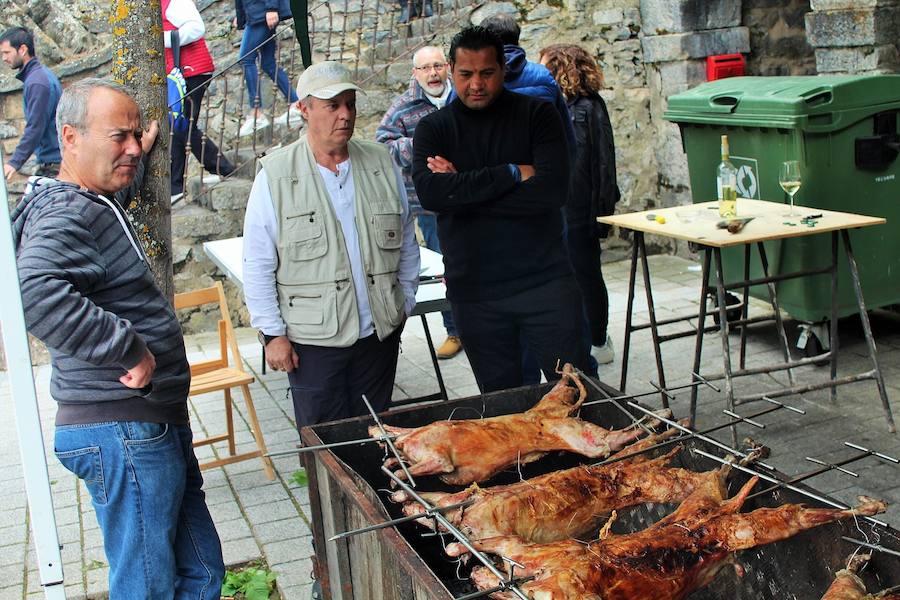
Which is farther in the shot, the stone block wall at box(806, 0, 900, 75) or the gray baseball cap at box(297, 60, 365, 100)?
the stone block wall at box(806, 0, 900, 75)

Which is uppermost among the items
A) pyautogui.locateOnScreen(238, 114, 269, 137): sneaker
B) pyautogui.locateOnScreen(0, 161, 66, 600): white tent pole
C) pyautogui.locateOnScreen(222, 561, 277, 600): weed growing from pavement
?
pyautogui.locateOnScreen(238, 114, 269, 137): sneaker

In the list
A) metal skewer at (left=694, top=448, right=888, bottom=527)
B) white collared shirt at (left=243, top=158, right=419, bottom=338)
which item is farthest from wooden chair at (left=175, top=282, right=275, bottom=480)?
metal skewer at (left=694, top=448, right=888, bottom=527)

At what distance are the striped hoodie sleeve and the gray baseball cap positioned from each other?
116 cm

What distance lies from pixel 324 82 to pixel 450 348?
3.46m

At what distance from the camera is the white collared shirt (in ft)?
12.2

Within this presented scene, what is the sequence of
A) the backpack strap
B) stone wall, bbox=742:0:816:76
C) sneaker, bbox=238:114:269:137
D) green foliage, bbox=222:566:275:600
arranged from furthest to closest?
sneaker, bbox=238:114:269:137, the backpack strap, stone wall, bbox=742:0:816:76, green foliage, bbox=222:566:275:600

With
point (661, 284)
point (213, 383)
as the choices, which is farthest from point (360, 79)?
point (213, 383)

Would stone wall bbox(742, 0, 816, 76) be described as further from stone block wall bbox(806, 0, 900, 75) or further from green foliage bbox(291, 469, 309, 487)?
green foliage bbox(291, 469, 309, 487)

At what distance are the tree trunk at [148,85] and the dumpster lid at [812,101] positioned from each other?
3.60 meters

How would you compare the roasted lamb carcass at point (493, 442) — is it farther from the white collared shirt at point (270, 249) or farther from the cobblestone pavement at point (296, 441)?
the cobblestone pavement at point (296, 441)

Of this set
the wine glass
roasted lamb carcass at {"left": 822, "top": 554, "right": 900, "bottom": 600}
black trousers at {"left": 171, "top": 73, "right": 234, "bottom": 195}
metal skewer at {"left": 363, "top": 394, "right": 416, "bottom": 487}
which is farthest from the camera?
black trousers at {"left": 171, "top": 73, "right": 234, "bottom": 195}

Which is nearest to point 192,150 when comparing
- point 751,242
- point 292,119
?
point 292,119

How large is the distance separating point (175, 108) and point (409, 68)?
217 centimetres

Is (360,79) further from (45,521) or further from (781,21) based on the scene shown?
(45,521)
